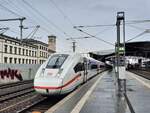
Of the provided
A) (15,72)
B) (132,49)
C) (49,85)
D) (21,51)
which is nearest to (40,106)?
(49,85)

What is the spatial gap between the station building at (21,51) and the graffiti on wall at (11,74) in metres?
20.3

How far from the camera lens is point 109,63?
99.2 m

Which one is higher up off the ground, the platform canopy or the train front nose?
the platform canopy

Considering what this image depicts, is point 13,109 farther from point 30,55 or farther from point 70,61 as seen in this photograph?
point 30,55

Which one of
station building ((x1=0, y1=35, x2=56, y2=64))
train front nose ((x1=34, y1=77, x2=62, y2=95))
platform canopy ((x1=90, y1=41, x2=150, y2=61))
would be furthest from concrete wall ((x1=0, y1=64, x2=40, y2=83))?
A: platform canopy ((x1=90, y1=41, x2=150, y2=61))

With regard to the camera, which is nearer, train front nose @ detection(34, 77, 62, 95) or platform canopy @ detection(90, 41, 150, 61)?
train front nose @ detection(34, 77, 62, 95)

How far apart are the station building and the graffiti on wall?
2026 cm

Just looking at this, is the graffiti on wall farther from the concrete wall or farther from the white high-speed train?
the white high-speed train

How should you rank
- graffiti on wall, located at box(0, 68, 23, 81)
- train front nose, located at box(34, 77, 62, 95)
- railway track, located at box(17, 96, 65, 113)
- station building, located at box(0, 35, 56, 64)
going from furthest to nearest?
station building, located at box(0, 35, 56, 64) → graffiti on wall, located at box(0, 68, 23, 81) → train front nose, located at box(34, 77, 62, 95) → railway track, located at box(17, 96, 65, 113)

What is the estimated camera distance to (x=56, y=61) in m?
17.9

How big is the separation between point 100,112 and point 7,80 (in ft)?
84.6

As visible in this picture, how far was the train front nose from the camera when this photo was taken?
52.0 feet

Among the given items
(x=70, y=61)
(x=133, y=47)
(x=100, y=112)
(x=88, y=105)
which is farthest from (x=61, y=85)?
(x=133, y=47)

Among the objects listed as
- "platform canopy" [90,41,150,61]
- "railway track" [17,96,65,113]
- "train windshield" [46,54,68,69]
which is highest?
"platform canopy" [90,41,150,61]
